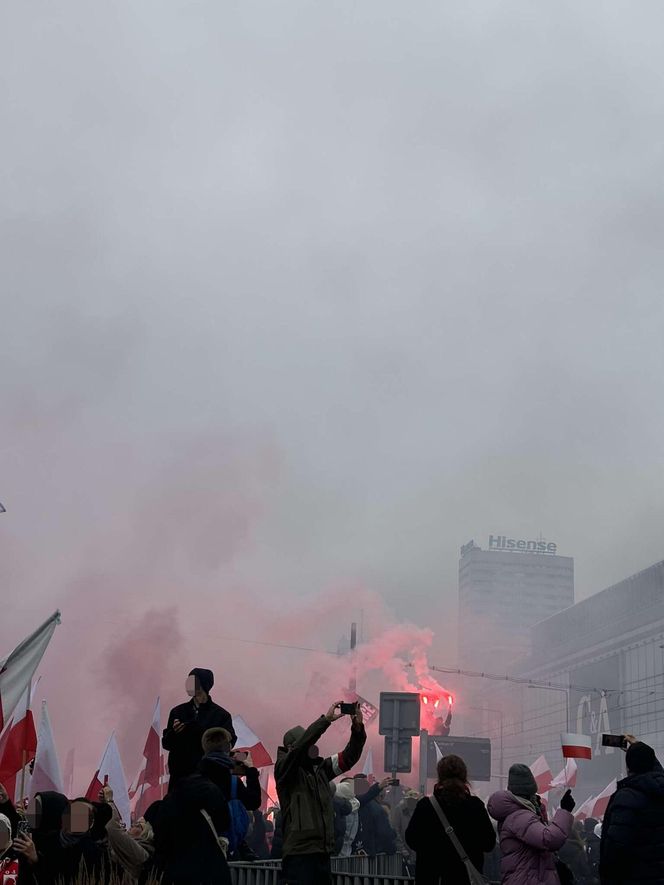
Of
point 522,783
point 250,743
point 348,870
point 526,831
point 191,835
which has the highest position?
point 250,743

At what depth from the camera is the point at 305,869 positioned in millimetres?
7582

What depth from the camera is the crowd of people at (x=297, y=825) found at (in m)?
6.34

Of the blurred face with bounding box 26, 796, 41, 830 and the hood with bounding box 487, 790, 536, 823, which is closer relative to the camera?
the blurred face with bounding box 26, 796, 41, 830

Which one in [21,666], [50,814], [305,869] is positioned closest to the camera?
[50,814]

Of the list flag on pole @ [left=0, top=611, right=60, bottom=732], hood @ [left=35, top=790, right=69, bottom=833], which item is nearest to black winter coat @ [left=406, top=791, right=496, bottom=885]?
hood @ [left=35, top=790, right=69, bottom=833]

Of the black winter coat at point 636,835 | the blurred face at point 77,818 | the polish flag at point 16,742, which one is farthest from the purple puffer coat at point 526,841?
the polish flag at point 16,742

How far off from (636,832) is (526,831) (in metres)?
0.68

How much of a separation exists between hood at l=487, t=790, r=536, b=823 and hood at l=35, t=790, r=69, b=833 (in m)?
2.69

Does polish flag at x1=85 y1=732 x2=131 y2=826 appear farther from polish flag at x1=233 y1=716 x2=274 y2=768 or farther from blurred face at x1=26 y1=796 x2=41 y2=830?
blurred face at x1=26 y1=796 x2=41 y2=830

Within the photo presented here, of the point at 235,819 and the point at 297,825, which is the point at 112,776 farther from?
the point at 297,825

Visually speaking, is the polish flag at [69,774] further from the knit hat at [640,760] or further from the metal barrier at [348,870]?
the knit hat at [640,760]

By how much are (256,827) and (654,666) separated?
84.8m

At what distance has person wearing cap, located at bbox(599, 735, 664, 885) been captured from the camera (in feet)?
22.2

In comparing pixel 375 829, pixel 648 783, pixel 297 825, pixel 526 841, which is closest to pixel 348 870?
pixel 375 829
